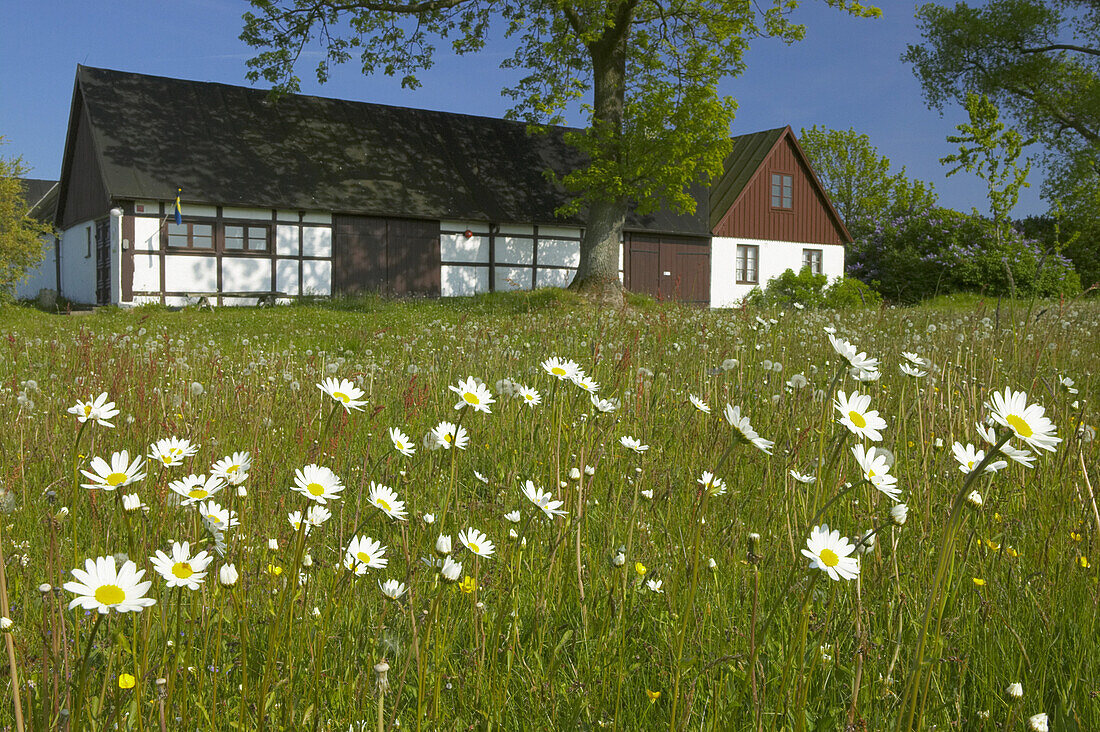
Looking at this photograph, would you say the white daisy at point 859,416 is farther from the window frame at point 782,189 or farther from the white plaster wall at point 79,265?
the window frame at point 782,189

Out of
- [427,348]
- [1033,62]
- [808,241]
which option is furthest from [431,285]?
[1033,62]

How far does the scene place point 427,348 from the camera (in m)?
7.56

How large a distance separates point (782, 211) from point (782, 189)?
33.0 inches

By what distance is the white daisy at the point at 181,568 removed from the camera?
1.16 meters

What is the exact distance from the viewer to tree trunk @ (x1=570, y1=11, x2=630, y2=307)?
1995 centimetres

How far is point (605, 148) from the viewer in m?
19.9

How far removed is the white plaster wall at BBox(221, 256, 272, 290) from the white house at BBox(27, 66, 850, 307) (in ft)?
0.12

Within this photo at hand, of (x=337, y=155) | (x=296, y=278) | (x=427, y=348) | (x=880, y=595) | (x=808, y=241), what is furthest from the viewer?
(x=808, y=241)

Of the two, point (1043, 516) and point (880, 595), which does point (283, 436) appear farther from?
point (1043, 516)

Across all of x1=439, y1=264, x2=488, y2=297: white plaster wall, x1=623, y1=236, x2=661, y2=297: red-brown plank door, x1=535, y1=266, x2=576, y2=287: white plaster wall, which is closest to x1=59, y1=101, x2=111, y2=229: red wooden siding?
x1=439, y1=264, x2=488, y2=297: white plaster wall

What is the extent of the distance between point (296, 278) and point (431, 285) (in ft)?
13.3

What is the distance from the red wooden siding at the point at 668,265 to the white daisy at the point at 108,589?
26478 mm

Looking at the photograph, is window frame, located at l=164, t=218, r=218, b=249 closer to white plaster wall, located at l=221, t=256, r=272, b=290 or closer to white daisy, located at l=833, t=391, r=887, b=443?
white plaster wall, located at l=221, t=256, r=272, b=290

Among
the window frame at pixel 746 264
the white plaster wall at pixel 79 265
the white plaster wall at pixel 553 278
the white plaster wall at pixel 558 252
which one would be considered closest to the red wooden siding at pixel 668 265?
the window frame at pixel 746 264
